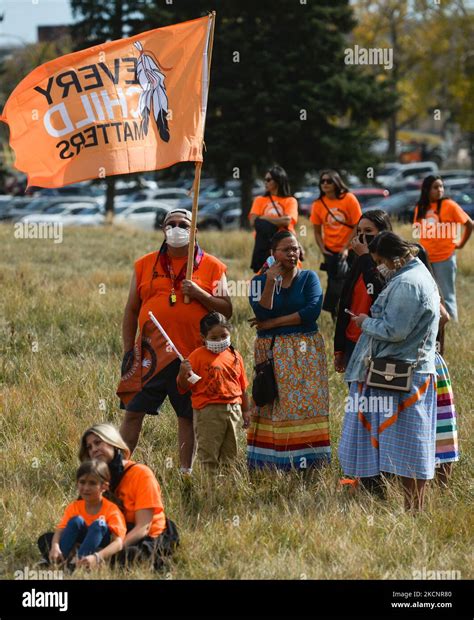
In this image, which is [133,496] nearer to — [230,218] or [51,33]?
[230,218]

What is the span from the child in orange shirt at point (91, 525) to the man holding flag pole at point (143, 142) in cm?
158

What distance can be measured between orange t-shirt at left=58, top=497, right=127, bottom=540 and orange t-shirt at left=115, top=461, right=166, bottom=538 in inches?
3.8

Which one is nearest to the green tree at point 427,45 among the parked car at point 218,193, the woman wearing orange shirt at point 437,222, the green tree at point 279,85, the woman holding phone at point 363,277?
the parked car at point 218,193

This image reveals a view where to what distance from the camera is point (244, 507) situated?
6.64 metres

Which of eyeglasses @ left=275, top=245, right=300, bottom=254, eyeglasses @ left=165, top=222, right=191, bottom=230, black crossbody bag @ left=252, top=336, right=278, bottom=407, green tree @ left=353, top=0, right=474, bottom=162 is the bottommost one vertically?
black crossbody bag @ left=252, top=336, right=278, bottom=407

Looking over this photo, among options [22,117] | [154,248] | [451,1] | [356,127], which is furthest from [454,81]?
[22,117]

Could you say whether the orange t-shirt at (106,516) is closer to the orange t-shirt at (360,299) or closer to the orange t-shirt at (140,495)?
the orange t-shirt at (140,495)

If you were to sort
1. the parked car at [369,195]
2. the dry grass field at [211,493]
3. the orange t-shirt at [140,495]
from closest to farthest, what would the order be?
the orange t-shirt at [140,495] → the dry grass field at [211,493] → the parked car at [369,195]

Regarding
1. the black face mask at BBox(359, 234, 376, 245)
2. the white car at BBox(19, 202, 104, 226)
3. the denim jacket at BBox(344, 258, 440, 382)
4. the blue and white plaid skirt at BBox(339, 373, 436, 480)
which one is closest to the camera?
the denim jacket at BBox(344, 258, 440, 382)

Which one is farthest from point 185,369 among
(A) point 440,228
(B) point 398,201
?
(B) point 398,201

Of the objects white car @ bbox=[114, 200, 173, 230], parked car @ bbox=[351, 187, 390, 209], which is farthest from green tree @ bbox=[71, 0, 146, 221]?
parked car @ bbox=[351, 187, 390, 209]

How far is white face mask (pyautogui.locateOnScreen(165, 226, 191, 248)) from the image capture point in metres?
6.98

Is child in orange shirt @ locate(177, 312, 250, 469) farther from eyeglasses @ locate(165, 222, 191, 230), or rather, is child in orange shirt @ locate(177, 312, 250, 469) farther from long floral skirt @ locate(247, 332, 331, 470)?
eyeglasses @ locate(165, 222, 191, 230)

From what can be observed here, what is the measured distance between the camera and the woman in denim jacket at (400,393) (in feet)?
20.9
